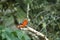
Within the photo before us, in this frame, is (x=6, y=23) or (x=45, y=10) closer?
(x=6, y=23)

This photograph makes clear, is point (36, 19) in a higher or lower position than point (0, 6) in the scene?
lower

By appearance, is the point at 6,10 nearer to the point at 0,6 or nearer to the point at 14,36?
the point at 0,6

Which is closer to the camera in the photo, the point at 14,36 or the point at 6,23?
the point at 14,36

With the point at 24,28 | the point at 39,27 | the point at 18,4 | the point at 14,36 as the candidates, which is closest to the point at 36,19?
the point at 39,27

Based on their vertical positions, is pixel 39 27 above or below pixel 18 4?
below

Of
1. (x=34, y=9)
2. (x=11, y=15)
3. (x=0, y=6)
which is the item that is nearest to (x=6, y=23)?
(x=11, y=15)

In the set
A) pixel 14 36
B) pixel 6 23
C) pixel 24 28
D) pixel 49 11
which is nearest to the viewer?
pixel 14 36

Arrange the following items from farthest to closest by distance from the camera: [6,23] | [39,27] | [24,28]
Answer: [39,27] → [6,23] → [24,28]

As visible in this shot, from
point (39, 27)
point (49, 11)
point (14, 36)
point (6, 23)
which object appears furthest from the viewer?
point (49, 11)

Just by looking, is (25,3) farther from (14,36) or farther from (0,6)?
(14,36)
